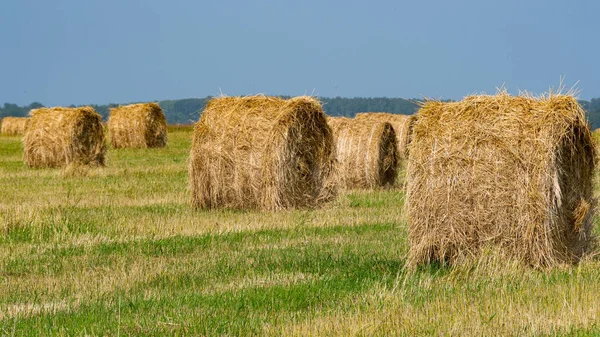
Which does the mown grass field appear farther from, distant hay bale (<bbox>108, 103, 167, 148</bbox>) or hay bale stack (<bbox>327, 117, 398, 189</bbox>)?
distant hay bale (<bbox>108, 103, 167, 148</bbox>)

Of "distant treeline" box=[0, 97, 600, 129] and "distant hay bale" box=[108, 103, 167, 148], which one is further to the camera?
"distant treeline" box=[0, 97, 600, 129]

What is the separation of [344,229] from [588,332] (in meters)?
6.62

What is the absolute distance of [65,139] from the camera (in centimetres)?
2719

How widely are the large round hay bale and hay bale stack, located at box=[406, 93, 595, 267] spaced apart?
224 inches

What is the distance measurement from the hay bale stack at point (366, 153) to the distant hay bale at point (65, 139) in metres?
8.91

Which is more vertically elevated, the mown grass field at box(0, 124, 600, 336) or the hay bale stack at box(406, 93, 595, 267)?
the hay bale stack at box(406, 93, 595, 267)

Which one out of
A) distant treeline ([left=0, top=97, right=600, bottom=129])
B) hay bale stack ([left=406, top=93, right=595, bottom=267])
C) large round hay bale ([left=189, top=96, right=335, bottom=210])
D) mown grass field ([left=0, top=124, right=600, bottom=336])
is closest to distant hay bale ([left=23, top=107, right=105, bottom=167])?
large round hay bale ([left=189, top=96, right=335, bottom=210])

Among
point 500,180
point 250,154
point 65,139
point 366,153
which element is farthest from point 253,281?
point 65,139

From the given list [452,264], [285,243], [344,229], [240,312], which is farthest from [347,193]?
[240,312]

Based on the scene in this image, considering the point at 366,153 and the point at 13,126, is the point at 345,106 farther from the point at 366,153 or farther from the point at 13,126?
the point at 366,153

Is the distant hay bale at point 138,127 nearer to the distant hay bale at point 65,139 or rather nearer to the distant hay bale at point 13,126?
the distant hay bale at point 65,139

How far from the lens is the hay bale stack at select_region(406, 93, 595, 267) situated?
9898mm

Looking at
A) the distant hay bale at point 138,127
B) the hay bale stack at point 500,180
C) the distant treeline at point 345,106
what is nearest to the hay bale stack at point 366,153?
the hay bale stack at point 500,180

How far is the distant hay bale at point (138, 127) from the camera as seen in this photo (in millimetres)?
38750
